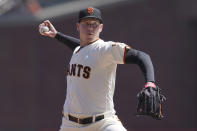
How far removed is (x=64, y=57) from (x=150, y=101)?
870 centimetres

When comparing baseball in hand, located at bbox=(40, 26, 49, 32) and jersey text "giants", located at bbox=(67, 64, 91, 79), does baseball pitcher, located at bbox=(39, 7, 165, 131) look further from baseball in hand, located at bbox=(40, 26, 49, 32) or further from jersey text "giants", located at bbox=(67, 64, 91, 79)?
baseball in hand, located at bbox=(40, 26, 49, 32)

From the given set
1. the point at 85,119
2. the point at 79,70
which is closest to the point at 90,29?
the point at 79,70

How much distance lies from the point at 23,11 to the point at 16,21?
11.4 inches

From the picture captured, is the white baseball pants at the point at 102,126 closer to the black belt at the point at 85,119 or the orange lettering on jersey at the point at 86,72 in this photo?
the black belt at the point at 85,119

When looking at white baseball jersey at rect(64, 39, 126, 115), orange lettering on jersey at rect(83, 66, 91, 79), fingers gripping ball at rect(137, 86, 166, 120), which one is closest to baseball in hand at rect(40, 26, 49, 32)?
white baseball jersey at rect(64, 39, 126, 115)

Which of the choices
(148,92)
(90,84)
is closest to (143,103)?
(148,92)

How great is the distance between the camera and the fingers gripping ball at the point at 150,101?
4223 mm

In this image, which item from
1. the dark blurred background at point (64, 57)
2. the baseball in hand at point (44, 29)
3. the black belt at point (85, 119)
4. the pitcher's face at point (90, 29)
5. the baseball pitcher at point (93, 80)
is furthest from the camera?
the dark blurred background at point (64, 57)

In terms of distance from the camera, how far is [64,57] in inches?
505

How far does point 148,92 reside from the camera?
4230mm

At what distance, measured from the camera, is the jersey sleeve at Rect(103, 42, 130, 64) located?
454 cm

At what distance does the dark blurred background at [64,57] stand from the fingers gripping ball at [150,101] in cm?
841

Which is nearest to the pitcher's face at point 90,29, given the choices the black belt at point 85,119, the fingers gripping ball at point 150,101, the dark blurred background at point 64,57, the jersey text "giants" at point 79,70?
the jersey text "giants" at point 79,70

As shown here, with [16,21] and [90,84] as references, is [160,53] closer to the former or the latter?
[16,21]
